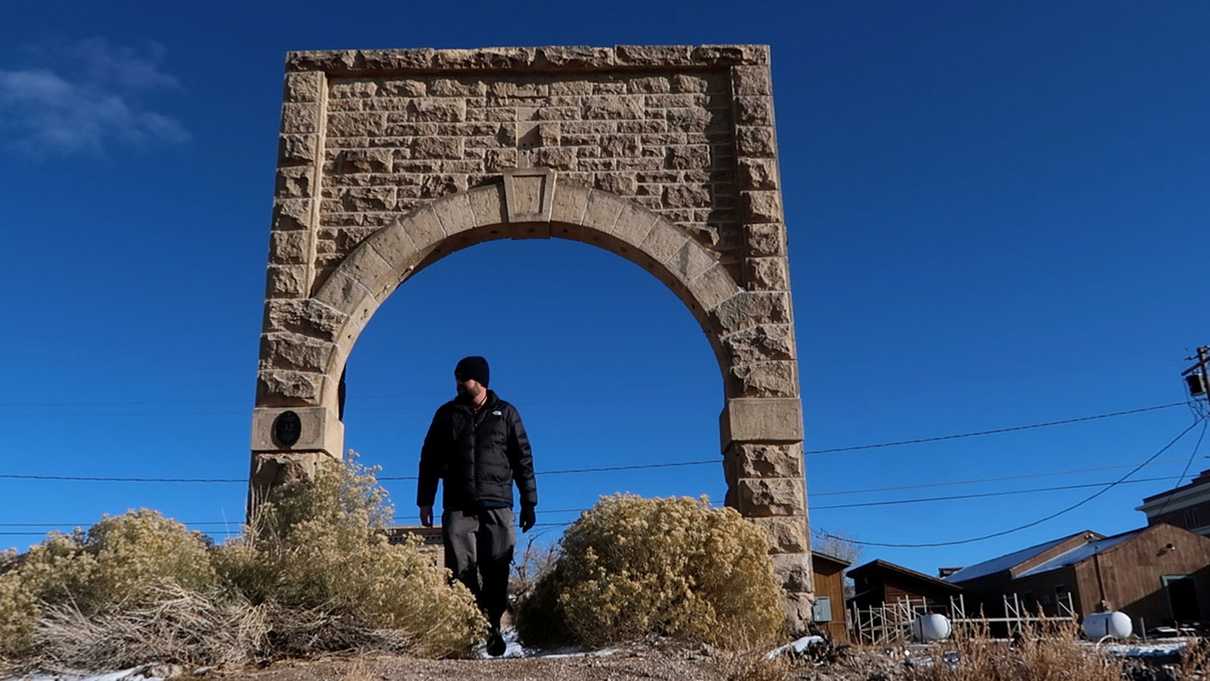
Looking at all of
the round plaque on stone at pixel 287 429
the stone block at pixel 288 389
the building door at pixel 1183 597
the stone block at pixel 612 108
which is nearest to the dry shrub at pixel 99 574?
the round plaque on stone at pixel 287 429

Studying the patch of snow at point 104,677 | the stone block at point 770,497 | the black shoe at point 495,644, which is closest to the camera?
the patch of snow at point 104,677

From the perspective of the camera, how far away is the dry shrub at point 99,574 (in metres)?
4.98

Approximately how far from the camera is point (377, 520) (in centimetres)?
671

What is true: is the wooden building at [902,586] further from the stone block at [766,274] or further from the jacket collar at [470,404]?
the jacket collar at [470,404]

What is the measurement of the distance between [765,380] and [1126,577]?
1968cm

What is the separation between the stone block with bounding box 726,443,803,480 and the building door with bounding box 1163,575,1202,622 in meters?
20.7

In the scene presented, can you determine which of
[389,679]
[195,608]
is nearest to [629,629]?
[389,679]

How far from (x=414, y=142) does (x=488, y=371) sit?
2.92m

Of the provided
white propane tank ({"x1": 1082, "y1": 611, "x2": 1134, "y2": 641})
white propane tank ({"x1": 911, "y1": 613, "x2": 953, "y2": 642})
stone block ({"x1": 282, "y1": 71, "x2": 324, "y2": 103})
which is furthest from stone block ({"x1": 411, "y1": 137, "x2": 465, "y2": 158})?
white propane tank ({"x1": 1082, "y1": 611, "x2": 1134, "y2": 641})

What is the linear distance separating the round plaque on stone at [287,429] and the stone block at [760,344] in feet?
12.0

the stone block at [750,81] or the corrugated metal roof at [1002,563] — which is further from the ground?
the stone block at [750,81]

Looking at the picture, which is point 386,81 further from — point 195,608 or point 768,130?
point 195,608

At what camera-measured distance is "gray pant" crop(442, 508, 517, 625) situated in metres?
6.52

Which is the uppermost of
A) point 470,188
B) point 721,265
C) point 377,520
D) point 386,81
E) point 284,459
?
point 386,81
